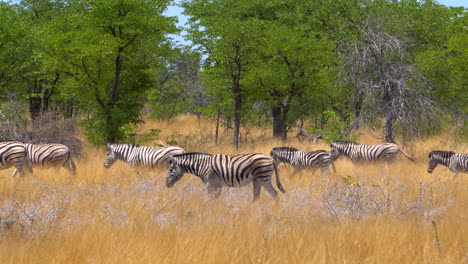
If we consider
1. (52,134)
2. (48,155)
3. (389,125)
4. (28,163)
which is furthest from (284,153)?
(52,134)

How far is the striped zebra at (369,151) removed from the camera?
13461 millimetres

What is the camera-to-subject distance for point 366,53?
1548 centimetres

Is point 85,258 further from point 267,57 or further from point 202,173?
point 267,57

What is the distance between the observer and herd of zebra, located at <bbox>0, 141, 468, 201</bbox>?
26.6 feet

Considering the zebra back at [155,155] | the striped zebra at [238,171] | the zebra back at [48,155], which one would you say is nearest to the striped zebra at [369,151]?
the zebra back at [155,155]

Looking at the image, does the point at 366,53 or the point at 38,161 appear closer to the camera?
the point at 38,161

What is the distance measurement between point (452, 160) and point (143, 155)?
27.2 ft

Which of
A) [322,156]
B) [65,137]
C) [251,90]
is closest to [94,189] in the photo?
[322,156]

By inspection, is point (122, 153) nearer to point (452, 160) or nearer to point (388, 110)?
point (452, 160)

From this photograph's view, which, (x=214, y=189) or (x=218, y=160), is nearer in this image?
(x=214, y=189)

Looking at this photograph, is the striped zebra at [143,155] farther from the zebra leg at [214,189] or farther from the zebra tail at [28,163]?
the zebra leg at [214,189]

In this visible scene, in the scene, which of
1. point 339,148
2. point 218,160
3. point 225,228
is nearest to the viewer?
point 225,228

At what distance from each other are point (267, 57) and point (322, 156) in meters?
11.1

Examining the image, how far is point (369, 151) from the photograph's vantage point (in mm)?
13625
